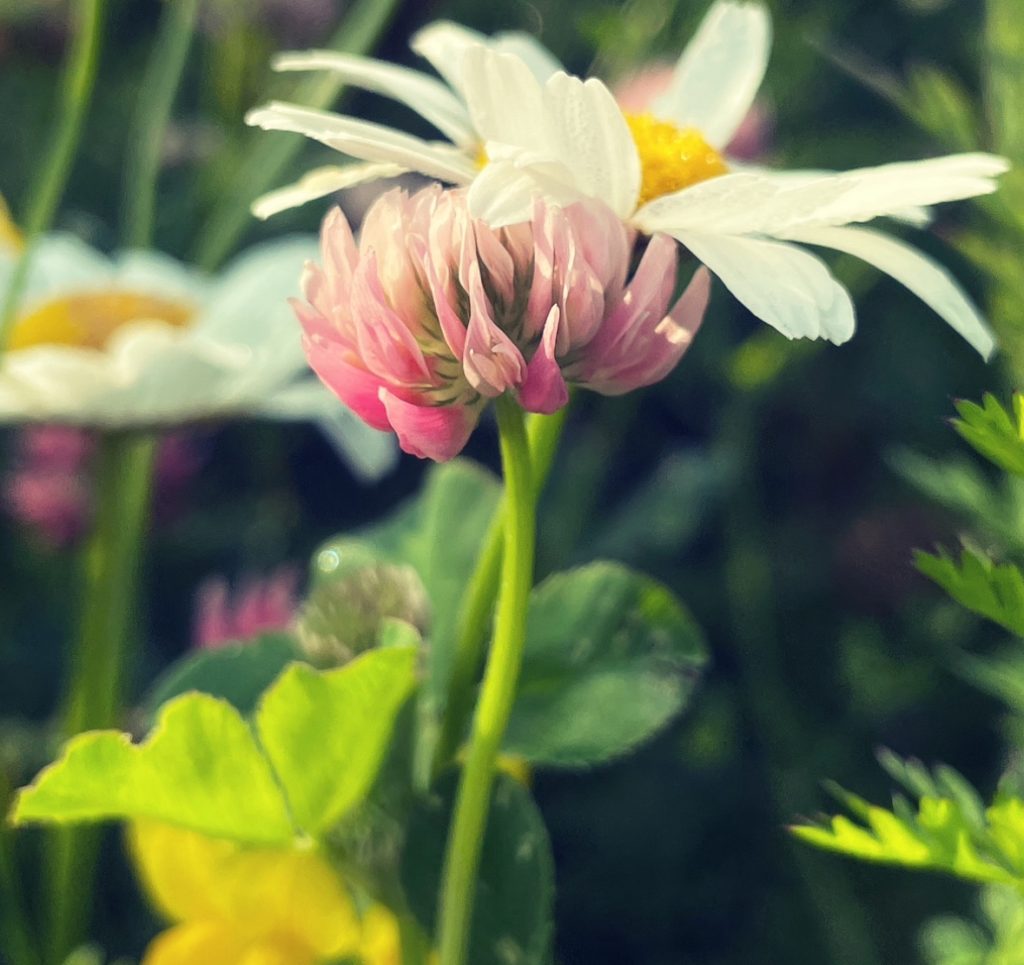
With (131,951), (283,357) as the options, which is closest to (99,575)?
(283,357)

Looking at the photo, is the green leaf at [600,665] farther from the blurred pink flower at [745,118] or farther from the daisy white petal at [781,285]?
the blurred pink flower at [745,118]

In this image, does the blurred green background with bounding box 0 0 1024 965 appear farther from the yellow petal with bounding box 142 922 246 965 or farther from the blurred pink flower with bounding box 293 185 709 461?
the blurred pink flower with bounding box 293 185 709 461

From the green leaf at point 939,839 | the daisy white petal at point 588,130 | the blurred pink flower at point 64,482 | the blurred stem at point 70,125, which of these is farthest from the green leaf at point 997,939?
the blurred pink flower at point 64,482

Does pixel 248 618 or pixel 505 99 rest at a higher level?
pixel 505 99

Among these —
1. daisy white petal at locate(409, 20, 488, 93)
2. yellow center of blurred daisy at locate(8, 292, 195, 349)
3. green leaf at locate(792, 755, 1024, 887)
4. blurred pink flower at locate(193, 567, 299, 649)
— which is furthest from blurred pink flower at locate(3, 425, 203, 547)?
green leaf at locate(792, 755, 1024, 887)

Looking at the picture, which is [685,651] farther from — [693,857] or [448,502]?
[693,857]

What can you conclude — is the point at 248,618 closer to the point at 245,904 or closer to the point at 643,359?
the point at 245,904

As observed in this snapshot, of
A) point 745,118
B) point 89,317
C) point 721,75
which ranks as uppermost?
point 721,75

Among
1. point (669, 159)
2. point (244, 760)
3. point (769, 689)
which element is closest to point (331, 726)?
point (244, 760)
